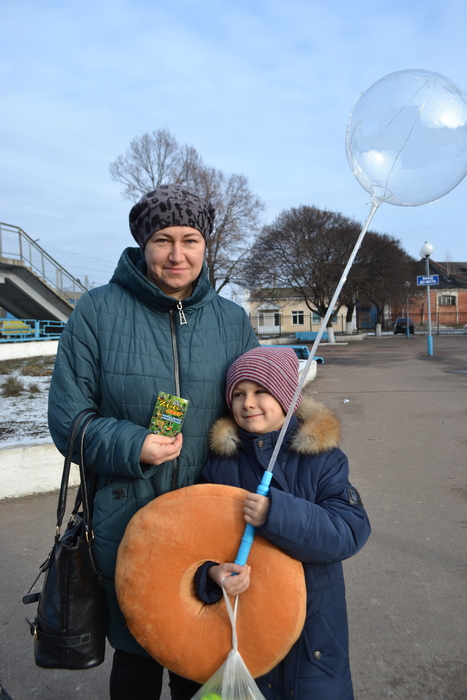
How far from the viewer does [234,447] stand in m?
1.86

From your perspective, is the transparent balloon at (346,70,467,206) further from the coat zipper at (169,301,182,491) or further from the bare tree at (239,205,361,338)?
the bare tree at (239,205,361,338)

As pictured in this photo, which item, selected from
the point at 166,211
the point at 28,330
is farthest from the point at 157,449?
the point at 28,330

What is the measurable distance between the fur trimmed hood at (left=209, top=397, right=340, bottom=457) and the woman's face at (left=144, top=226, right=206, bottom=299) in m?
0.57

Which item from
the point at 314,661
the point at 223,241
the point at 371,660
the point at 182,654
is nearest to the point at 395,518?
the point at 371,660

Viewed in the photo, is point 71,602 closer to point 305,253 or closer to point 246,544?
point 246,544

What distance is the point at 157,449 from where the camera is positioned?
1673mm

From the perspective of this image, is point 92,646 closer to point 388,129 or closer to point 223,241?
point 388,129

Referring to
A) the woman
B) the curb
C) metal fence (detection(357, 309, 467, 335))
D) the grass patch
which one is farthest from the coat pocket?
metal fence (detection(357, 309, 467, 335))

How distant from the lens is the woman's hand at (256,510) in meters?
1.55

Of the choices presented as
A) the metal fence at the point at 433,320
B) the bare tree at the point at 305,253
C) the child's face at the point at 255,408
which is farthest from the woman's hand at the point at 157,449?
the metal fence at the point at 433,320

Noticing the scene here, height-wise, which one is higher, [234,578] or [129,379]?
[129,379]

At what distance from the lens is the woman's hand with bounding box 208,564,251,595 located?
5.09 ft

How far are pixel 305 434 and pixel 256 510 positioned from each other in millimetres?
373

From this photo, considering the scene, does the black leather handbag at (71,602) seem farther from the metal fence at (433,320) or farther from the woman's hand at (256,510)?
the metal fence at (433,320)
